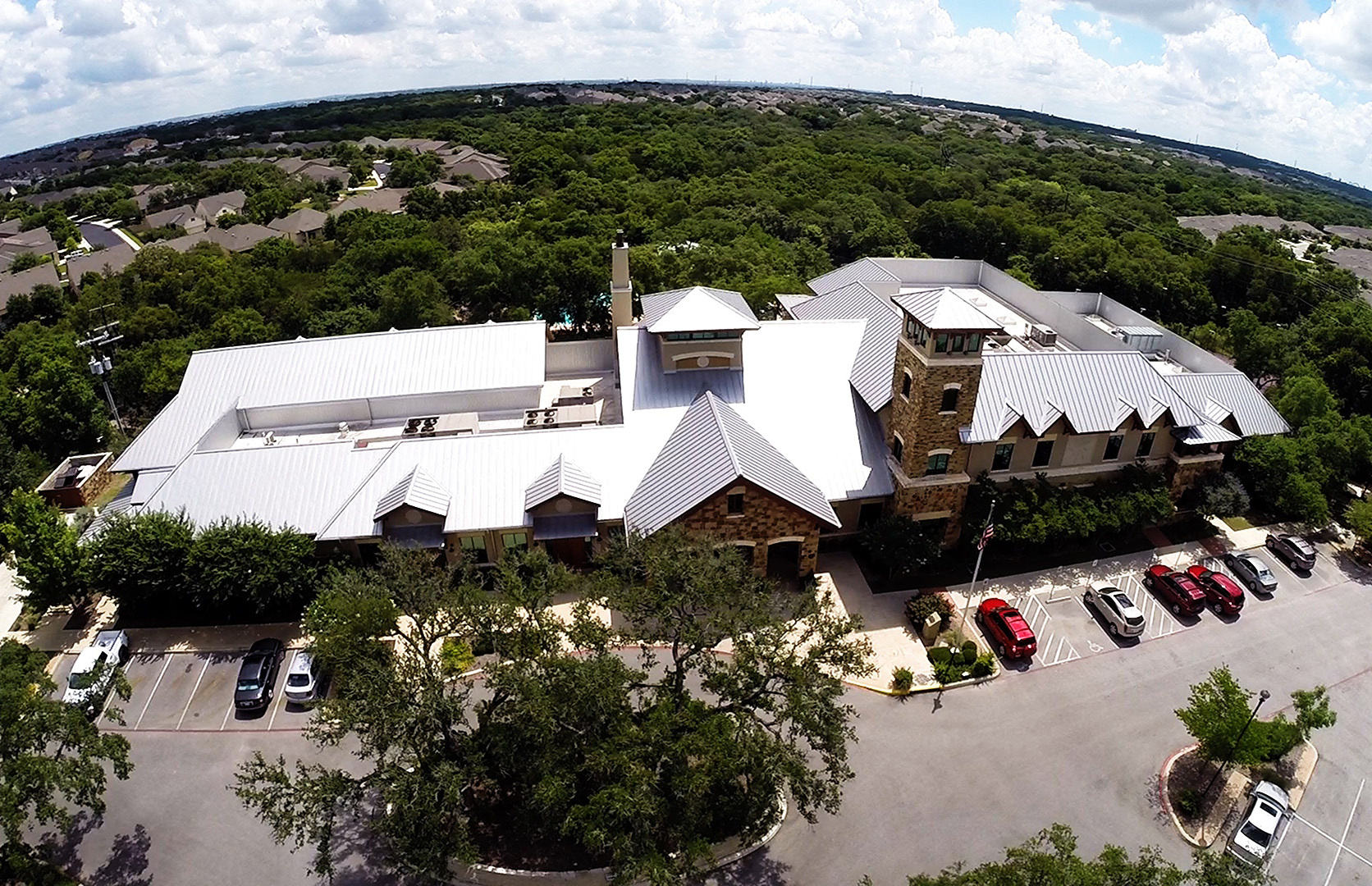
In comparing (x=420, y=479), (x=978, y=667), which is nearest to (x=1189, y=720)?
(x=978, y=667)

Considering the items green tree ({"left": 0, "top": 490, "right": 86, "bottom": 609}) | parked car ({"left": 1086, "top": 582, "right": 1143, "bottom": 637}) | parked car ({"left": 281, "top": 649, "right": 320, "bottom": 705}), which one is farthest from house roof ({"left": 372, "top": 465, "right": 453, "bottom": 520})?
parked car ({"left": 1086, "top": 582, "right": 1143, "bottom": 637})

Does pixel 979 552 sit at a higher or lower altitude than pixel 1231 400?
lower

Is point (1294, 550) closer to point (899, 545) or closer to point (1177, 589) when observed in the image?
point (1177, 589)

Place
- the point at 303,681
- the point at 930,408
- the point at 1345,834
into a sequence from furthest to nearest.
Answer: the point at 930,408 → the point at 303,681 → the point at 1345,834

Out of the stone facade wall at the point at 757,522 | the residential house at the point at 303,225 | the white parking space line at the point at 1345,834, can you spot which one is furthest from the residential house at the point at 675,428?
the residential house at the point at 303,225

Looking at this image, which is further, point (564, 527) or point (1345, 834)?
point (564, 527)

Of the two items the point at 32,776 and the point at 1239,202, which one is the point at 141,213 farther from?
the point at 1239,202

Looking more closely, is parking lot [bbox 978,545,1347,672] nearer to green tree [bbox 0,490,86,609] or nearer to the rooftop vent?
the rooftop vent

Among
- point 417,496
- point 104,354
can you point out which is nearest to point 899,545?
point 417,496
